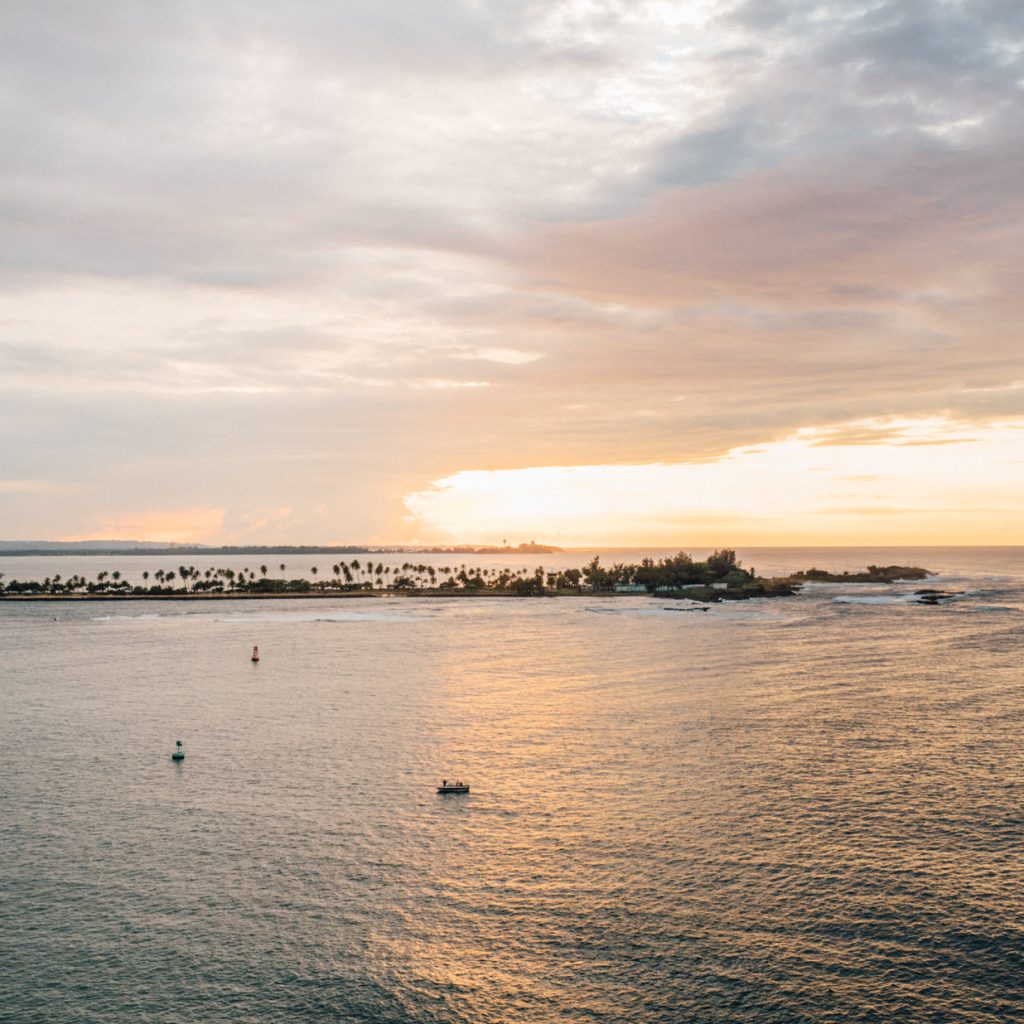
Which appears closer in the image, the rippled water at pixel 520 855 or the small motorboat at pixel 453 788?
the rippled water at pixel 520 855

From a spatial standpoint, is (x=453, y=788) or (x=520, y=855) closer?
(x=520, y=855)

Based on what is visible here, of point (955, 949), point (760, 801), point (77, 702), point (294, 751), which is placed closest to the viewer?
point (955, 949)

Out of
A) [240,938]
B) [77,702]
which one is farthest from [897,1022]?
[77,702]

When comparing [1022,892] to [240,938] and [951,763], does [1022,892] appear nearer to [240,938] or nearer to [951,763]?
[951,763]

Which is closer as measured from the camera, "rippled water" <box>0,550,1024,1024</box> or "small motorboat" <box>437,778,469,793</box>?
"rippled water" <box>0,550,1024,1024</box>

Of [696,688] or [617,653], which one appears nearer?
[696,688]

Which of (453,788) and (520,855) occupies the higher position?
(453,788)

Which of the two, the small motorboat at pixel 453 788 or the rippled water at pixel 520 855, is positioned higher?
the small motorboat at pixel 453 788

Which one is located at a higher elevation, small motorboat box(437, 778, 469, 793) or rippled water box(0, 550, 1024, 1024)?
small motorboat box(437, 778, 469, 793)
